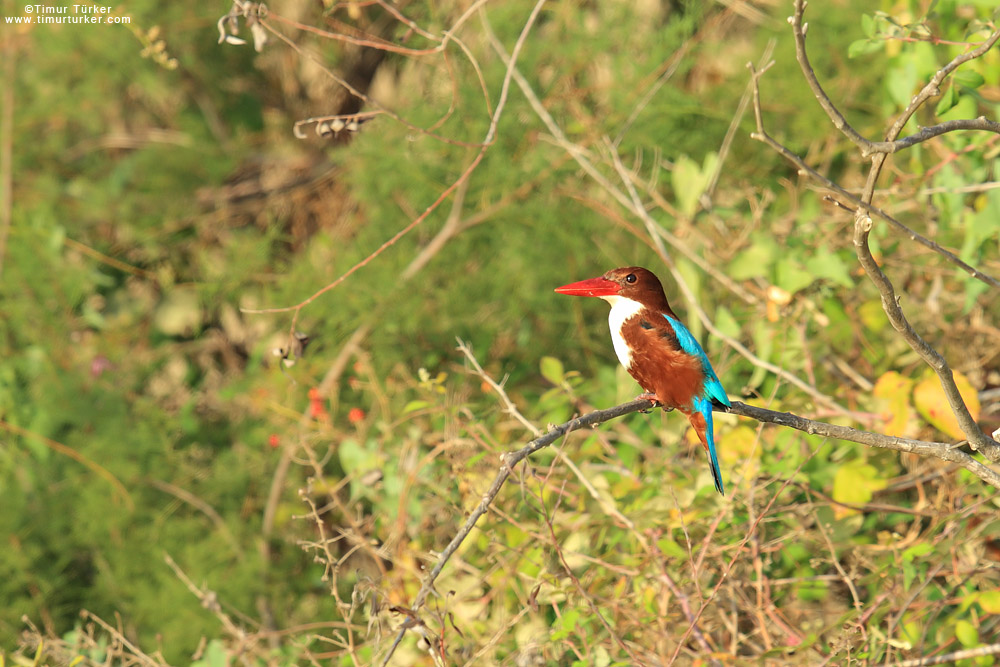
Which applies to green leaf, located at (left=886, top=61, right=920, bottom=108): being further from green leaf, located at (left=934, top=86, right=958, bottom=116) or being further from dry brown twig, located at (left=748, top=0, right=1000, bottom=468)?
dry brown twig, located at (left=748, top=0, right=1000, bottom=468)

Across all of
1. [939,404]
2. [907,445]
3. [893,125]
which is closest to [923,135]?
[893,125]

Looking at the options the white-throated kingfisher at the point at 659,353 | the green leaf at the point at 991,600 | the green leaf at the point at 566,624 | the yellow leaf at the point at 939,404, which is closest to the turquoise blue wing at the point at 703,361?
the white-throated kingfisher at the point at 659,353

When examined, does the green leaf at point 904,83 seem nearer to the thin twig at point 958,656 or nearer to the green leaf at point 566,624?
the thin twig at point 958,656

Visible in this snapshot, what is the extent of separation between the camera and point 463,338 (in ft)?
10.5

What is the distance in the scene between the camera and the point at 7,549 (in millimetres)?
2932

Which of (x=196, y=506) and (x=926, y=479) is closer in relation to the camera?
(x=926, y=479)

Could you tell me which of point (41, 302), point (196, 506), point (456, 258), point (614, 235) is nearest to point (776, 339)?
point (614, 235)

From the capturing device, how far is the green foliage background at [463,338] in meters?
2.27

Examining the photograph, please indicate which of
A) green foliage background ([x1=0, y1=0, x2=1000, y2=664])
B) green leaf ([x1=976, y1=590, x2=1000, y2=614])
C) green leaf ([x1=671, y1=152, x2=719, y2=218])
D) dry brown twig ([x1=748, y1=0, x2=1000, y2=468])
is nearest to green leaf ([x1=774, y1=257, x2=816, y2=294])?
green foliage background ([x1=0, y1=0, x2=1000, y2=664])

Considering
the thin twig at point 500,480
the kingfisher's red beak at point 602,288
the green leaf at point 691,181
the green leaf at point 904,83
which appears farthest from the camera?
the green leaf at point 691,181

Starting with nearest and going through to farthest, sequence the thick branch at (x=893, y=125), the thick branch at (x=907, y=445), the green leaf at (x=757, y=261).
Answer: the thick branch at (x=893, y=125) < the thick branch at (x=907, y=445) < the green leaf at (x=757, y=261)

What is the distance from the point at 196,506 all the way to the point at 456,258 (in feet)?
4.08

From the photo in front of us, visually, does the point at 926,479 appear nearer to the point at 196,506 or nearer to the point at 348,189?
the point at 196,506

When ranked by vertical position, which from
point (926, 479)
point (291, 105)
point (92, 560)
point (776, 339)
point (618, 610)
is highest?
point (291, 105)
